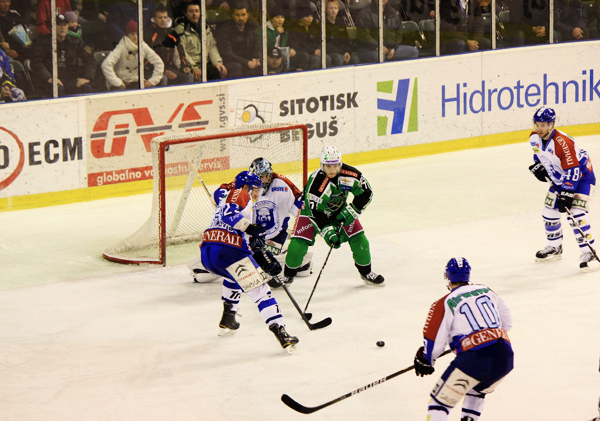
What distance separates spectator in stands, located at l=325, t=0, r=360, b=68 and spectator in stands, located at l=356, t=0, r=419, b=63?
180mm

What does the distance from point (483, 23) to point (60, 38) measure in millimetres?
5871

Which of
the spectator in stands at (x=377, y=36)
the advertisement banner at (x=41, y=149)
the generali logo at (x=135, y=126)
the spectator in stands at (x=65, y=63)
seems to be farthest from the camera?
the spectator in stands at (x=377, y=36)

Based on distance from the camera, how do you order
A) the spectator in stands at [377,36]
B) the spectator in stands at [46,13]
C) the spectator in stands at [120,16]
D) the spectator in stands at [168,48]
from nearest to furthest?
the spectator in stands at [46,13]
the spectator in stands at [120,16]
the spectator in stands at [168,48]
the spectator in stands at [377,36]

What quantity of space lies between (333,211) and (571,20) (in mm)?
7764

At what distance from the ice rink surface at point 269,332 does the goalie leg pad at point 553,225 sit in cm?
21

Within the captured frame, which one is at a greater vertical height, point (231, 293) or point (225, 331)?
point (231, 293)

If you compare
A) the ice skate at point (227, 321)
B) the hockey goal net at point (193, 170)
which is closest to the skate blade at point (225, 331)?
the ice skate at point (227, 321)

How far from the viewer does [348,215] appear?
271 inches

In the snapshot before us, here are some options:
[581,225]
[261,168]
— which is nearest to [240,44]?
[261,168]

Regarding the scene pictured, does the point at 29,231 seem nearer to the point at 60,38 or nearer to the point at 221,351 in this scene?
the point at 60,38

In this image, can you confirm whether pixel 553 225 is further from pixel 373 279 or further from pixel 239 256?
pixel 239 256

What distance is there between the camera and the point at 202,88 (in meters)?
10.3

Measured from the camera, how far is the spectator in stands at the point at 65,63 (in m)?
9.54

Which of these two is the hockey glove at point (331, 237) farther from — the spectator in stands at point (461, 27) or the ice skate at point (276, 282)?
the spectator in stands at point (461, 27)
